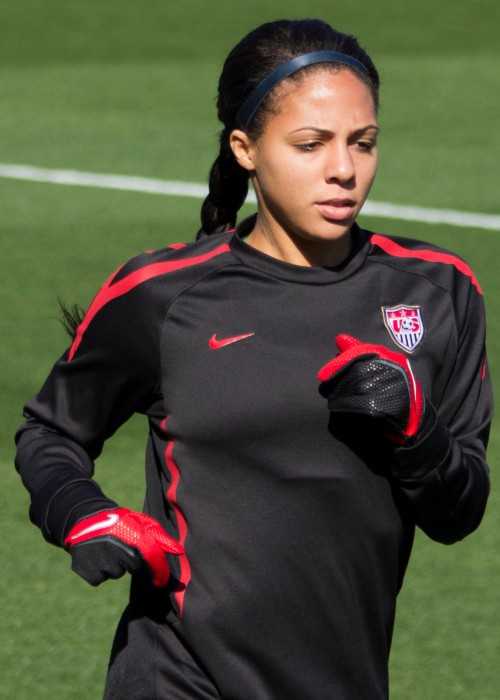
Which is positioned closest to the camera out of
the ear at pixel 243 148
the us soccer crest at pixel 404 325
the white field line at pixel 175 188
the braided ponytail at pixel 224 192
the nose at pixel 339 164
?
the nose at pixel 339 164

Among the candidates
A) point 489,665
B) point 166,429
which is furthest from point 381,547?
point 489,665

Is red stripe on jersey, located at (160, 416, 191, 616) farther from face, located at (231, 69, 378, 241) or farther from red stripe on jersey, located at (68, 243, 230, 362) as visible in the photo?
face, located at (231, 69, 378, 241)

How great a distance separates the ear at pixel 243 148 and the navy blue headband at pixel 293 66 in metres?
0.08

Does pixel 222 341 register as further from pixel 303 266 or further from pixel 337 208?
pixel 337 208

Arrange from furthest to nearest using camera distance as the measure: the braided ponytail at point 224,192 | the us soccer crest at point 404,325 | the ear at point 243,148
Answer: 1. the braided ponytail at point 224,192
2. the ear at point 243,148
3. the us soccer crest at point 404,325

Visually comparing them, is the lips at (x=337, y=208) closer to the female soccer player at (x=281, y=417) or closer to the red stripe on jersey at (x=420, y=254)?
the female soccer player at (x=281, y=417)

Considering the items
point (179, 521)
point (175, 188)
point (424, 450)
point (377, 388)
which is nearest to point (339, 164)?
point (377, 388)

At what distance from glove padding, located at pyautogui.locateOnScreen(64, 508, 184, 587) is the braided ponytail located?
0.91 meters

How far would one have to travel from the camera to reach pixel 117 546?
3.43 meters

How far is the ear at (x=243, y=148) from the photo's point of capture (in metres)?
3.81

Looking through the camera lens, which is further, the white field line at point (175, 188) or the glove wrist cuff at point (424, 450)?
the white field line at point (175, 188)

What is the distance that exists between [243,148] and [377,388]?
0.71 metres

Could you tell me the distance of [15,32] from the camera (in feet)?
53.0

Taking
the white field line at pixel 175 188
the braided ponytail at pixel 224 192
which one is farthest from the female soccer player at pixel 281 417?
the white field line at pixel 175 188
